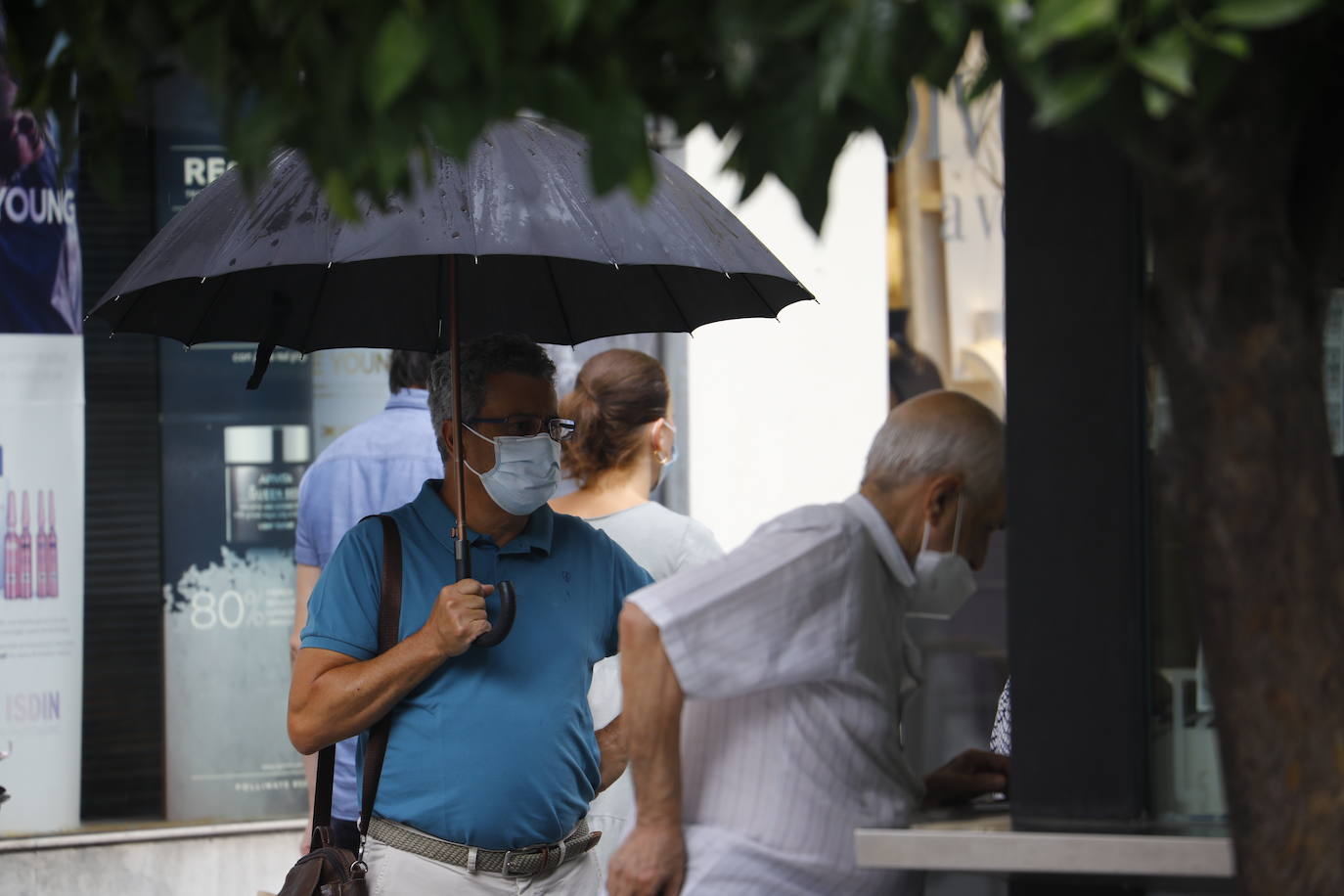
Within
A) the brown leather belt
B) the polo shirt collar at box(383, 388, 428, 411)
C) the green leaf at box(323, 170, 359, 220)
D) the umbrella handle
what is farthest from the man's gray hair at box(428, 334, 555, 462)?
the green leaf at box(323, 170, 359, 220)

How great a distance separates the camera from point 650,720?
240 centimetres

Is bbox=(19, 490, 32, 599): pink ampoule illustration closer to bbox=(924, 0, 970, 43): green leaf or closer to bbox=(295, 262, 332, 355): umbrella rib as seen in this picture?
bbox=(295, 262, 332, 355): umbrella rib

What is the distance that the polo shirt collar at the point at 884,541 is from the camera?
2.54 meters

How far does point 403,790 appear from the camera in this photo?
3100 millimetres

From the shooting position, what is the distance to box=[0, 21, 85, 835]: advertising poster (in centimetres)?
569

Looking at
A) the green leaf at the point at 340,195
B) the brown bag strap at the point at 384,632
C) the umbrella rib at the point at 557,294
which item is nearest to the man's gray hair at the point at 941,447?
the brown bag strap at the point at 384,632

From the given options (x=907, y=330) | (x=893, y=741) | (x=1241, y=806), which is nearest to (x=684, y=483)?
(x=907, y=330)

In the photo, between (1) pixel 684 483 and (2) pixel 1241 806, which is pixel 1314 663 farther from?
(1) pixel 684 483

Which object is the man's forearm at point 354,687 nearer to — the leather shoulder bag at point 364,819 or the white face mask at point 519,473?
the leather shoulder bag at point 364,819

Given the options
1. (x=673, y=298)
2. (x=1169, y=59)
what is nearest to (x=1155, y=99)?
(x=1169, y=59)

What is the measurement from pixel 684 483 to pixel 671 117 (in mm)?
4965

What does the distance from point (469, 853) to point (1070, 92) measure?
2.21 m

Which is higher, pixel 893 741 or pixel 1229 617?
pixel 1229 617

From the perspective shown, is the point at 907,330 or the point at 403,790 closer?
the point at 403,790
